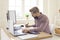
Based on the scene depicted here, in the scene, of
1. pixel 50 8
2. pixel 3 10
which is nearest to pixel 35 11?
pixel 3 10

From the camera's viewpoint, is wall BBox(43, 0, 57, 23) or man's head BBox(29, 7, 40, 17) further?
wall BBox(43, 0, 57, 23)

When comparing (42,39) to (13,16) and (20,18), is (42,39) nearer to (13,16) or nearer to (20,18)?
(13,16)

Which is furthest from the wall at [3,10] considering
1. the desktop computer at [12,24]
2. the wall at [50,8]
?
the desktop computer at [12,24]

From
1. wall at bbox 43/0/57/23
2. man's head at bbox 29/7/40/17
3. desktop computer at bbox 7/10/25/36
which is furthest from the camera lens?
wall at bbox 43/0/57/23

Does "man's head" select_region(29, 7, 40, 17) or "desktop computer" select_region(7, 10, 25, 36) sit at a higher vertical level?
"man's head" select_region(29, 7, 40, 17)

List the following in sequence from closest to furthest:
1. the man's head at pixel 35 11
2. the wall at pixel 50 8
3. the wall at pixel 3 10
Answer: the man's head at pixel 35 11 < the wall at pixel 3 10 < the wall at pixel 50 8

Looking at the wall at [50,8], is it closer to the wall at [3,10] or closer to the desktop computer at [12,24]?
the wall at [3,10]

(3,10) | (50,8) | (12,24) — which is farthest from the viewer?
(50,8)

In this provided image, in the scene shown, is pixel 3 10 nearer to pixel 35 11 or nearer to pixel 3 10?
pixel 3 10

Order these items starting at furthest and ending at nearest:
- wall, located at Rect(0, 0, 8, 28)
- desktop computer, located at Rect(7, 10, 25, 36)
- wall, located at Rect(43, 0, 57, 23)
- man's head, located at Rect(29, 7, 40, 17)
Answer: wall, located at Rect(43, 0, 57, 23)
wall, located at Rect(0, 0, 8, 28)
man's head, located at Rect(29, 7, 40, 17)
desktop computer, located at Rect(7, 10, 25, 36)

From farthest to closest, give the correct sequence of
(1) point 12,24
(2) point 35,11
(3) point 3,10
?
(3) point 3,10
(2) point 35,11
(1) point 12,24

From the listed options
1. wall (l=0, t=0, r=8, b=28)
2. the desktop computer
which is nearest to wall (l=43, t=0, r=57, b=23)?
wall (l=0, t=0, r=8, b=28)

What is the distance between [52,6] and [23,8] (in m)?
1.03

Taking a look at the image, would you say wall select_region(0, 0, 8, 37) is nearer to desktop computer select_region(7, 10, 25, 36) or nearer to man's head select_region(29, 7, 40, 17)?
man's head select_region(29, 7, 40, 17)
